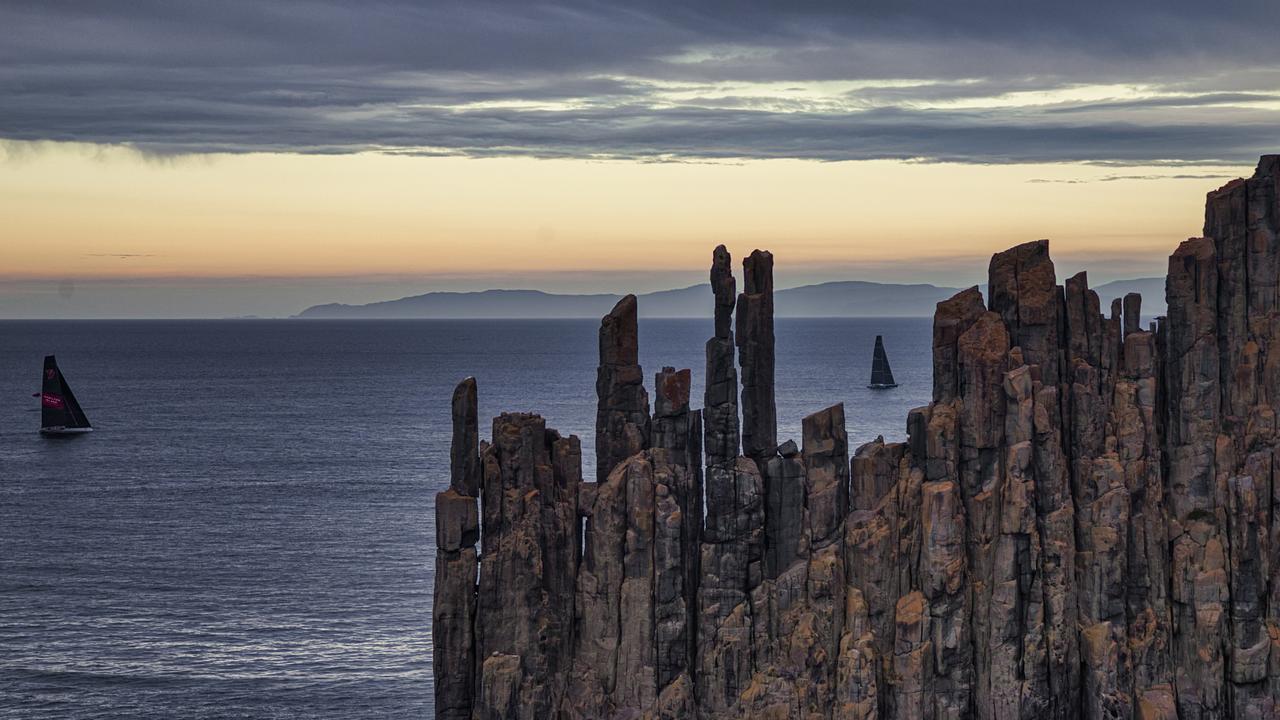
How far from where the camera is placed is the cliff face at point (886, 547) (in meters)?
56.5

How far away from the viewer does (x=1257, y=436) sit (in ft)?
201

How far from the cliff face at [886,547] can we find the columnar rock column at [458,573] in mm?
96

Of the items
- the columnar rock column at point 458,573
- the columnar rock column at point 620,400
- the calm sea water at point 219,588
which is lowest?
the calm sea water at point 219,588

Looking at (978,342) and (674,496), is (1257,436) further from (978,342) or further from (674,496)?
(674,496)

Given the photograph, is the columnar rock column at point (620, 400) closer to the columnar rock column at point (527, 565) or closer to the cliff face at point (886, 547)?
the cliff face at point (886, 547)

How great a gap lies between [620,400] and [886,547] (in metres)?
12.2

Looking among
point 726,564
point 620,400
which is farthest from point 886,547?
point 620,400

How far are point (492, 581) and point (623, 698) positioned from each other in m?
6.98

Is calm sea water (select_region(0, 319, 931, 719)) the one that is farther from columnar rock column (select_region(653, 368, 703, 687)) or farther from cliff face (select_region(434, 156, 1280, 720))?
columnar rock column (select_region(653, 368, 703, 687))

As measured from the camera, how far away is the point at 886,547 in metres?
56.8

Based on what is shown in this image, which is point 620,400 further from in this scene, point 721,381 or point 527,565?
point 527,565

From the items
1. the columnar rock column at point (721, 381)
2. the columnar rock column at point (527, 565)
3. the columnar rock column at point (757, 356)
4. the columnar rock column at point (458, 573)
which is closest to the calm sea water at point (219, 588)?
the columnar rock column at point (458, 573)

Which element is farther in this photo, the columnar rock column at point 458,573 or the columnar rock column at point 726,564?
the columnar rock column at point 726,564

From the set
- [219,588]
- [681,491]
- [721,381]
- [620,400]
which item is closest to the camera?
[681,491]
